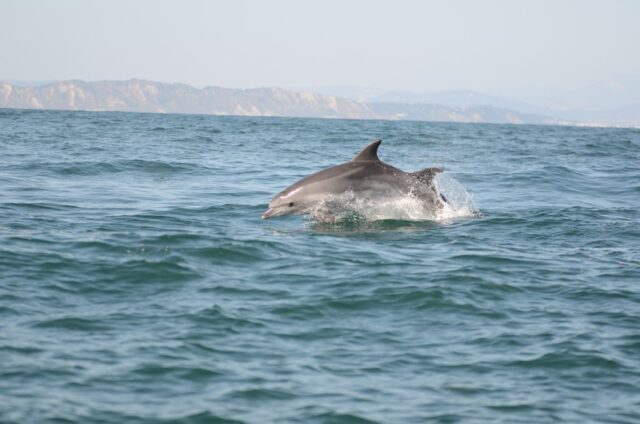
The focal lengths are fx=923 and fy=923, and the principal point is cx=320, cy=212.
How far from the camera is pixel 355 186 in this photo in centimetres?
1738

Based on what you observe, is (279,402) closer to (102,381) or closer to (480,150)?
(102,381)

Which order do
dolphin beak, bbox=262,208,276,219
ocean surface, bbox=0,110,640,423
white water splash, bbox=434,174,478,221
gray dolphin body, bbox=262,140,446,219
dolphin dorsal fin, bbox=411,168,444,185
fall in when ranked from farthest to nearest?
white water splash, bbox=434,174,478,221, dolphin dorsal fin, bbox=411,168,444,185, dolphin beak, bbox=262,208,276,219, gray dolphin body, bbox=262,140,446,219, ocean surface, bbox=0,110,640,423

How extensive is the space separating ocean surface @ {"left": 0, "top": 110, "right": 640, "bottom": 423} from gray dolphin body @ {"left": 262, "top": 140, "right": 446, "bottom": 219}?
0.50 metres

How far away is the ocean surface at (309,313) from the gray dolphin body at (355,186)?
50 cm

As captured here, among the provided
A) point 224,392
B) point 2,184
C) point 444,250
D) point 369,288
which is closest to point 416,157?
point 2,184

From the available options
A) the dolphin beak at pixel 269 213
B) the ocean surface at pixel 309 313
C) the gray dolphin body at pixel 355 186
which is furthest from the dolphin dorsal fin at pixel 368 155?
the dolphin beak at pixel 269 213

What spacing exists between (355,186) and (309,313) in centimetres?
683

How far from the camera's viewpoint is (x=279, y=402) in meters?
8.05

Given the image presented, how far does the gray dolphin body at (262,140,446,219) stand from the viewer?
17.4 m

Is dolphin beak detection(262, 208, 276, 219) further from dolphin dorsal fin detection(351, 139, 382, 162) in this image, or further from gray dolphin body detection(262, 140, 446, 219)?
dolphin dorsal fin detection(351, 139, 382, 162)

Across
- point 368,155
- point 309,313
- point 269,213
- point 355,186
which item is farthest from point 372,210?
point 309,313

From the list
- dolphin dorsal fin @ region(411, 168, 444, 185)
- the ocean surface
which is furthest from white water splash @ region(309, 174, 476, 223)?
dolphin dorsal fin @ region(411, 168, 444, 185)

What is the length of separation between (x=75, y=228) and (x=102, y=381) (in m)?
7.84

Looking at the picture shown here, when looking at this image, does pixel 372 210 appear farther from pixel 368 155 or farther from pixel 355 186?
pixel 368 155
